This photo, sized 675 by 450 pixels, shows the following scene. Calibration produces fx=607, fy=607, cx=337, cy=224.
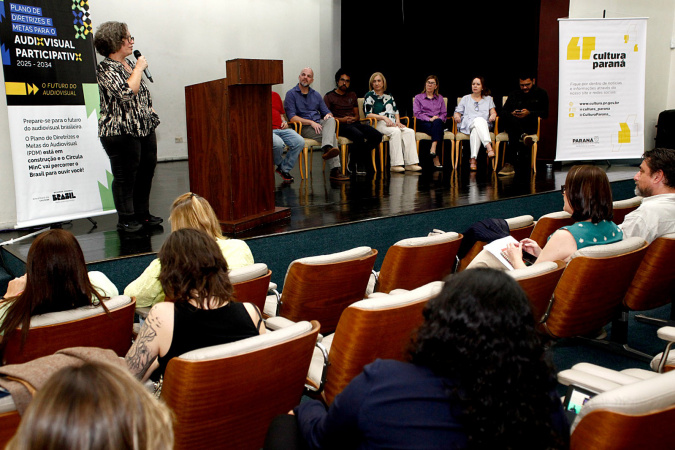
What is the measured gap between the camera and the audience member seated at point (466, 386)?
1.11 m

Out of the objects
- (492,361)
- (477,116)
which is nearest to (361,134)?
(477,116)

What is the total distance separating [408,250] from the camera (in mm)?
3088

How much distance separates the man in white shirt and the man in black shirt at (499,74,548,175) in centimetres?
356

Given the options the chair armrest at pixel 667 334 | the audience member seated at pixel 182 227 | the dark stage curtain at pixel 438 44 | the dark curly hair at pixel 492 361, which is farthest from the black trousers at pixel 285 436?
the dark stage curtain at pixel 438 44

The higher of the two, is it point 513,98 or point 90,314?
point 513,98

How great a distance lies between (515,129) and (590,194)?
4.72 m

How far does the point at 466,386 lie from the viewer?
1.13 meters

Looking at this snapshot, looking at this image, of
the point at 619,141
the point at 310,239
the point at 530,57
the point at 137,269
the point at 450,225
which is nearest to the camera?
the point at 137,269

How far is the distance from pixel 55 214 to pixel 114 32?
1.37 meters

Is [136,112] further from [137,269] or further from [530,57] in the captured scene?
[530,57]

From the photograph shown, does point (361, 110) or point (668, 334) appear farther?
point (361, 110)

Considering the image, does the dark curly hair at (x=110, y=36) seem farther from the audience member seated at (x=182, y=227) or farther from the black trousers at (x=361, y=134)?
the black trousers at (x=361, y=134)

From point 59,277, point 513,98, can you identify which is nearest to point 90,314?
point 59,277

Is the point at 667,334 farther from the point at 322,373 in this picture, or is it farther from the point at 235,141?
the point at 235,141
